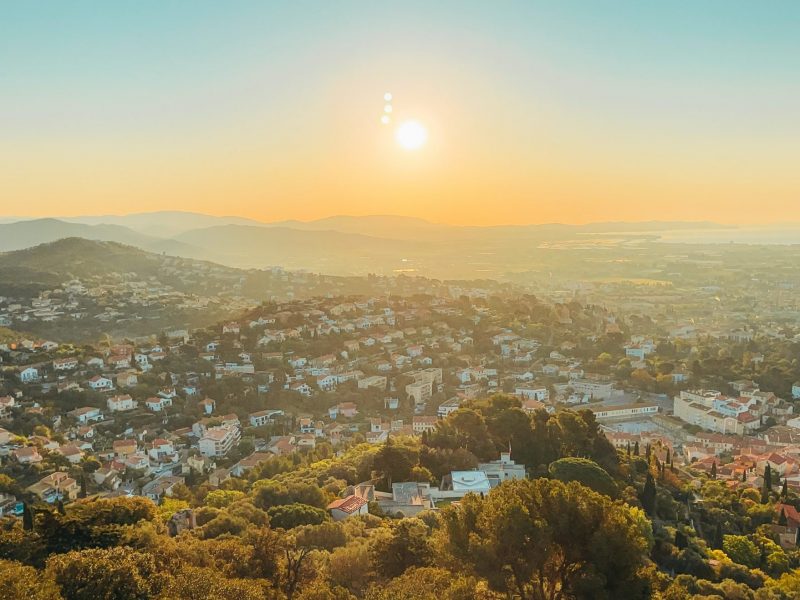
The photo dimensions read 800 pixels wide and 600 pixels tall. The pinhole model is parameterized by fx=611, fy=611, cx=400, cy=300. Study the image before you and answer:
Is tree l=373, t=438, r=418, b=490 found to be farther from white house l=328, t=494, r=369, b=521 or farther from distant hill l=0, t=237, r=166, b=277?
distant hill l=0, t=237, r=166, b=277

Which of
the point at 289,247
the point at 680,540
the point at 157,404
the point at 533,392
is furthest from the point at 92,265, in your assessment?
the point at 289,247

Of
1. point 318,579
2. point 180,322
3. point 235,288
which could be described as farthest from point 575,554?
point 235,288

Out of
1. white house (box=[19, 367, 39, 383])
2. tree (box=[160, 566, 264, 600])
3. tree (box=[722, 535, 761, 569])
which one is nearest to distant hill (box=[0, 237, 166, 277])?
white house (box=[19, 367, 39, 383])

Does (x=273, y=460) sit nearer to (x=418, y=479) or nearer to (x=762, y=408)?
(x=418, y=479)

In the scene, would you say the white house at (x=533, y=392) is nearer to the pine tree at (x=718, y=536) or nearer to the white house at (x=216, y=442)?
the white house at (x=216, y=442)

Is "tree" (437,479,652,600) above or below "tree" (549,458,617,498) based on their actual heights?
above

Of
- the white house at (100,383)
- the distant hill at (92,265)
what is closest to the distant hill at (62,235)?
the distant hill at (92,265)

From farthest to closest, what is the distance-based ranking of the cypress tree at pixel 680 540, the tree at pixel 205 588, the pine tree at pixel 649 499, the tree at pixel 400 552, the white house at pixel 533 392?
the white house at pixel 533 392
the pine tree at pixel 649 499
the cypress tree at pixel 680 540
the tree at pixel 400 552
the tree at pixel 205 588

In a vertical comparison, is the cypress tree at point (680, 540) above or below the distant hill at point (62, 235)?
below

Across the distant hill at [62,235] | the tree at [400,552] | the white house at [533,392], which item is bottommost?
the white house at [533,392]
